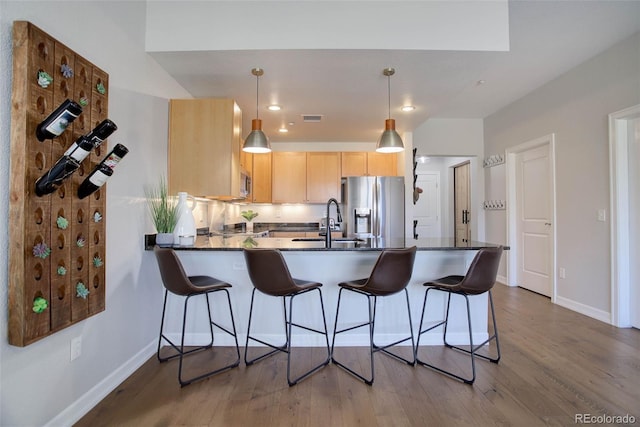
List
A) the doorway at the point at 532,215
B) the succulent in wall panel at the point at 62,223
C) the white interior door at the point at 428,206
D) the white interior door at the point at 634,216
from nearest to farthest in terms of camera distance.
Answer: the succulent in wall panel at the point at 62,223 < the white interior door at the point at 634,216 < the doorway at the point at 532,215 < the white interior door at the point at 428,206

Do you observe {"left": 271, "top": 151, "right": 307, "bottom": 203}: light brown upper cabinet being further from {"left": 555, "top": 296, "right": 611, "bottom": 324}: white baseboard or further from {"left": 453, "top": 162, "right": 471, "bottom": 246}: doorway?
{"left": 555, "top": 296, "right": 611, "bottom": 324}: white baseboard

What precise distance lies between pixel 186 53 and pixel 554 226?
4387mm

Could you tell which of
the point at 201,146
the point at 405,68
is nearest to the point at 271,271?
the point at 201,146

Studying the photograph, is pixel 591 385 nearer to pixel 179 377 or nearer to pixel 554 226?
pixel 554 226

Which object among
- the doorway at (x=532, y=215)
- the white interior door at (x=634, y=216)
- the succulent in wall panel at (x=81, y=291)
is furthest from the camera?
the doorway at (x=532, y=215)

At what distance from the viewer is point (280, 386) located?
2.01 meters

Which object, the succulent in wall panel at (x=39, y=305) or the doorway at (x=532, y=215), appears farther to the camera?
the doorway at (x=532, y=215)

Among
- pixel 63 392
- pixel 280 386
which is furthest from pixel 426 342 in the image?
pixel 63 392

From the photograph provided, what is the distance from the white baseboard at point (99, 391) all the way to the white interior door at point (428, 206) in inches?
230

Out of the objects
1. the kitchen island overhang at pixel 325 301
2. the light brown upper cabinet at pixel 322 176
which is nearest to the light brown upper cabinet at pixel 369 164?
the light brown upper cabinet at pixel 322 176

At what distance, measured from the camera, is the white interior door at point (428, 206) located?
6.97 metres

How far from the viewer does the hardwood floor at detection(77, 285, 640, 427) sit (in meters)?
1.70

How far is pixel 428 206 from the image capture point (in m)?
6.98

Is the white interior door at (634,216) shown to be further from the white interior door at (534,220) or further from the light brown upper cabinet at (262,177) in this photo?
the light brown upper cabinet at (262,177)
